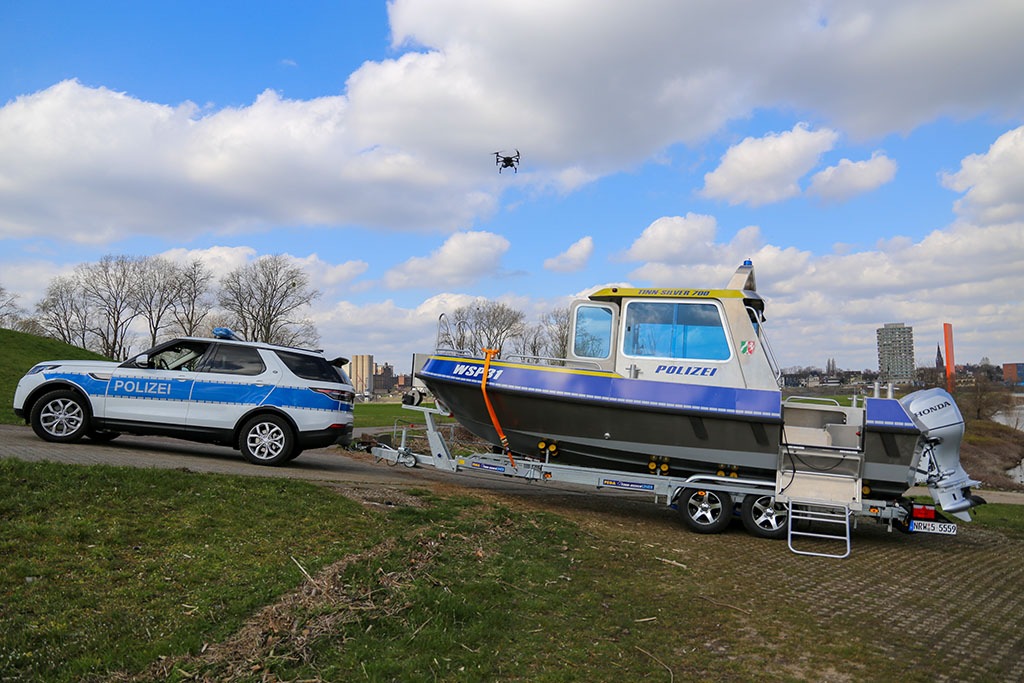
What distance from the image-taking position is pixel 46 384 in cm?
1018

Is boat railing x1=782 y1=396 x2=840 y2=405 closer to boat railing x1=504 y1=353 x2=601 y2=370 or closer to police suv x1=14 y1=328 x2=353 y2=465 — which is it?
boat railing x1=504 y1=353 x2=601 y2=370

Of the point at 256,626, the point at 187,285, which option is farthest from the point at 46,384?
the point at 187,285

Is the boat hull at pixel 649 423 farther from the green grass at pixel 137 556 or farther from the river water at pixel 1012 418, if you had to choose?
the river water at pixel 1012 418

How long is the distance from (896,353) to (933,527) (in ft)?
13.4

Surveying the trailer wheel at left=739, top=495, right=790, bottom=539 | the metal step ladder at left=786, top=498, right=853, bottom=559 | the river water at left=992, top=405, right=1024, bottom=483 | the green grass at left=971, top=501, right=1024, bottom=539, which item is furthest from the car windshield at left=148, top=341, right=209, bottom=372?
the river water at left=992, top=405, right=1024, bottom=483

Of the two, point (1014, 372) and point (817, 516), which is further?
point (1014, 372)

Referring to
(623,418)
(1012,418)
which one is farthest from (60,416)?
(1012,418)

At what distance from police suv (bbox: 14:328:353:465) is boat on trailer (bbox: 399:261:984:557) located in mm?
2217

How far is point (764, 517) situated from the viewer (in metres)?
8.91

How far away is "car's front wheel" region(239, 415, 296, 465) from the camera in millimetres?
10297

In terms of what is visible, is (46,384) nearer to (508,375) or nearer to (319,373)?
(319,373)

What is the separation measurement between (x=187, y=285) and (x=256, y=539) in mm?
66025

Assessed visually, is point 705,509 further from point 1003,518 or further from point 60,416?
point 60,416

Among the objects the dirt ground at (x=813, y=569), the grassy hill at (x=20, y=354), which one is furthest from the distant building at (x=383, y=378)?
the dirt ground at (x=813, y=569)
